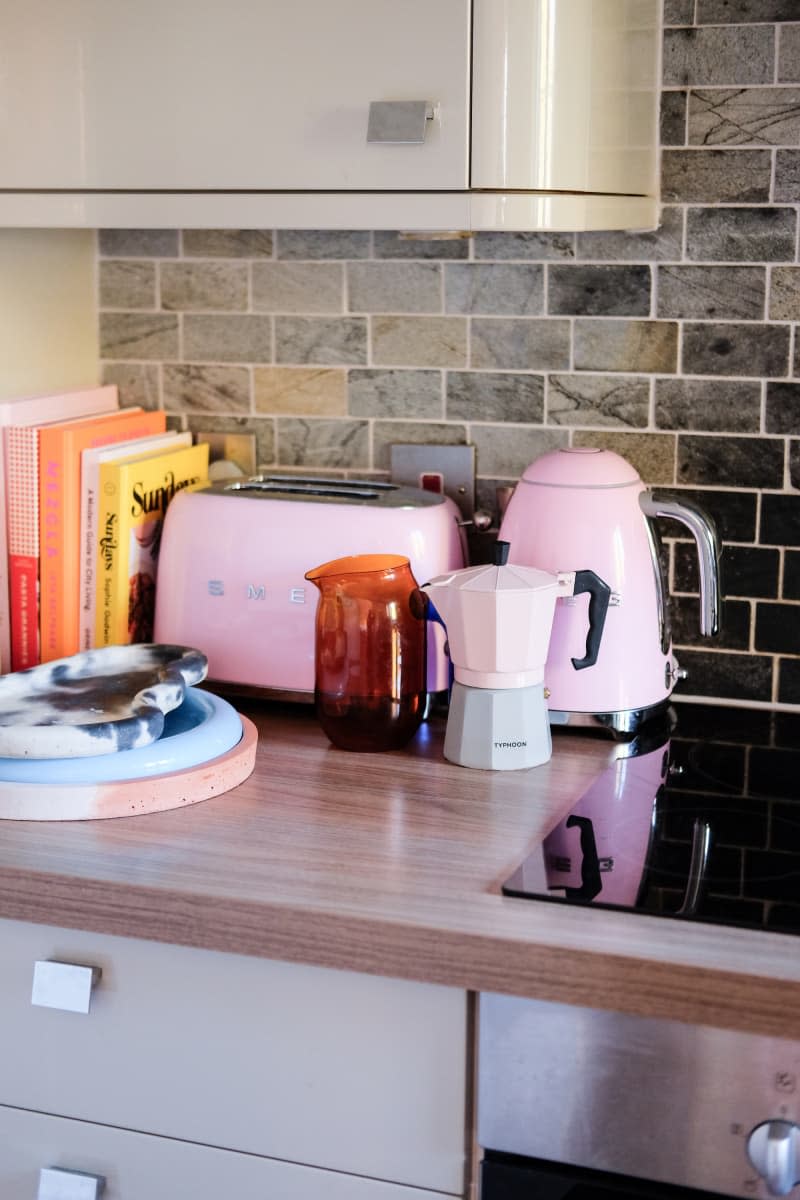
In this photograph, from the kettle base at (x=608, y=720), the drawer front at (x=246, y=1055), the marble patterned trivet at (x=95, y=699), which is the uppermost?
the marble patterned trivet at (x=95, y=699)

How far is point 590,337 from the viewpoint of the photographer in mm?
1688

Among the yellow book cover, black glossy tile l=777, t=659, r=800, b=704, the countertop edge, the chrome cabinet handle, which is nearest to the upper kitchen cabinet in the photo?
the chrome cabinet handle

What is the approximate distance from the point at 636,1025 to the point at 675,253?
92 cm

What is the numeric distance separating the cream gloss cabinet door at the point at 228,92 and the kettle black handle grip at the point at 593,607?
1.34 ft

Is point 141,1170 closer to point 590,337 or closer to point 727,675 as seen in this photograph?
point 727,675

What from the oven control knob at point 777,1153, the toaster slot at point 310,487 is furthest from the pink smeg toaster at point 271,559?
the oven control knob at point 777,1153

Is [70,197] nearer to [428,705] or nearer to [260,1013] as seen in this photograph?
[428,705]

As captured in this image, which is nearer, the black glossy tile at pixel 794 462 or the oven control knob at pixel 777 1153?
the oven control knob at pixel 777 1153

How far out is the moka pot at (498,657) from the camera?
1381mm

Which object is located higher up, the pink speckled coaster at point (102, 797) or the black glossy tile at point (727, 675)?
the black glossy tile at point (727, 675)

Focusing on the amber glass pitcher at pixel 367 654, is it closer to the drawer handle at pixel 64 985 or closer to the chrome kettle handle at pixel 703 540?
the chrome kettle handle at pixel 703 540

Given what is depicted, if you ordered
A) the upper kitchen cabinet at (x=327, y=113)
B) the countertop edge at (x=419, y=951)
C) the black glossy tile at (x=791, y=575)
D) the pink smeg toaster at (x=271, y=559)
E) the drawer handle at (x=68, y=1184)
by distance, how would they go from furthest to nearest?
the black glossy tile at (x=791, y=575)
the pink smeg toaster at (x=271, y=559)
the upper kitchen cabinet at (x=327, y=113)
the drawer handle at (x=68, y=1184)
the countertop edge at (x=419, y=951)

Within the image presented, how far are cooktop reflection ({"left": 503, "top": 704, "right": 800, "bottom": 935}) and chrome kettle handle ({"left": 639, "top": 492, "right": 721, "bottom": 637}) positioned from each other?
0.14 metres

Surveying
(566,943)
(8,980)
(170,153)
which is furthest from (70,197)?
(566,943)
